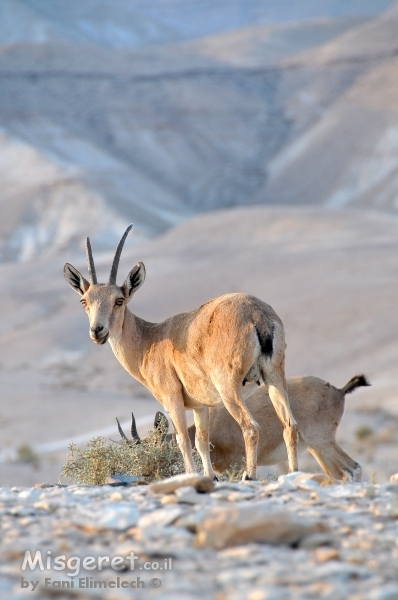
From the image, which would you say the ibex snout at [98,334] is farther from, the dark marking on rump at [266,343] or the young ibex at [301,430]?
the young ibex at [301,430]

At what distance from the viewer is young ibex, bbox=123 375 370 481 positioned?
11.8 m

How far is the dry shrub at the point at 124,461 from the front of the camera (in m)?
9.36

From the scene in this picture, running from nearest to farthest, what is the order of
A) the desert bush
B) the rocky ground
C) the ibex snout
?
the rocky ground < the ibex snout < the desert bush

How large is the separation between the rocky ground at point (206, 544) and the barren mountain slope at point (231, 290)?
1772 cm

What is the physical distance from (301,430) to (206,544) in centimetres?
700

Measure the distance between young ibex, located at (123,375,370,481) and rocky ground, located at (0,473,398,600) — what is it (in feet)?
17.0

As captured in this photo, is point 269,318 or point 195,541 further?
point 269,318

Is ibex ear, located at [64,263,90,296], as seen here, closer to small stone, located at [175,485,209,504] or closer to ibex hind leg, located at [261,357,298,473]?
ibex hind leg, located at [261,357,298,473]

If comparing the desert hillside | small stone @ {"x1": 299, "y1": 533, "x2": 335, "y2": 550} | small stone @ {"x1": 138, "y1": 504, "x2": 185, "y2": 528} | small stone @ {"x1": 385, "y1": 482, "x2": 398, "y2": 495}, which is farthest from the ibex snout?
the desert hillside

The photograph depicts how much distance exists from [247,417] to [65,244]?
64.3m

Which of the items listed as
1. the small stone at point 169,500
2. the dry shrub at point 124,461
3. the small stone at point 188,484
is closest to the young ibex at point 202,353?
the dry shrub at point 124,461

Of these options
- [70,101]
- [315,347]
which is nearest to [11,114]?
[70,101]

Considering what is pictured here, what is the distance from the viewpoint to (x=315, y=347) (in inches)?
1586

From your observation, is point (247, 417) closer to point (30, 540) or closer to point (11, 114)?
point (30, 540)
